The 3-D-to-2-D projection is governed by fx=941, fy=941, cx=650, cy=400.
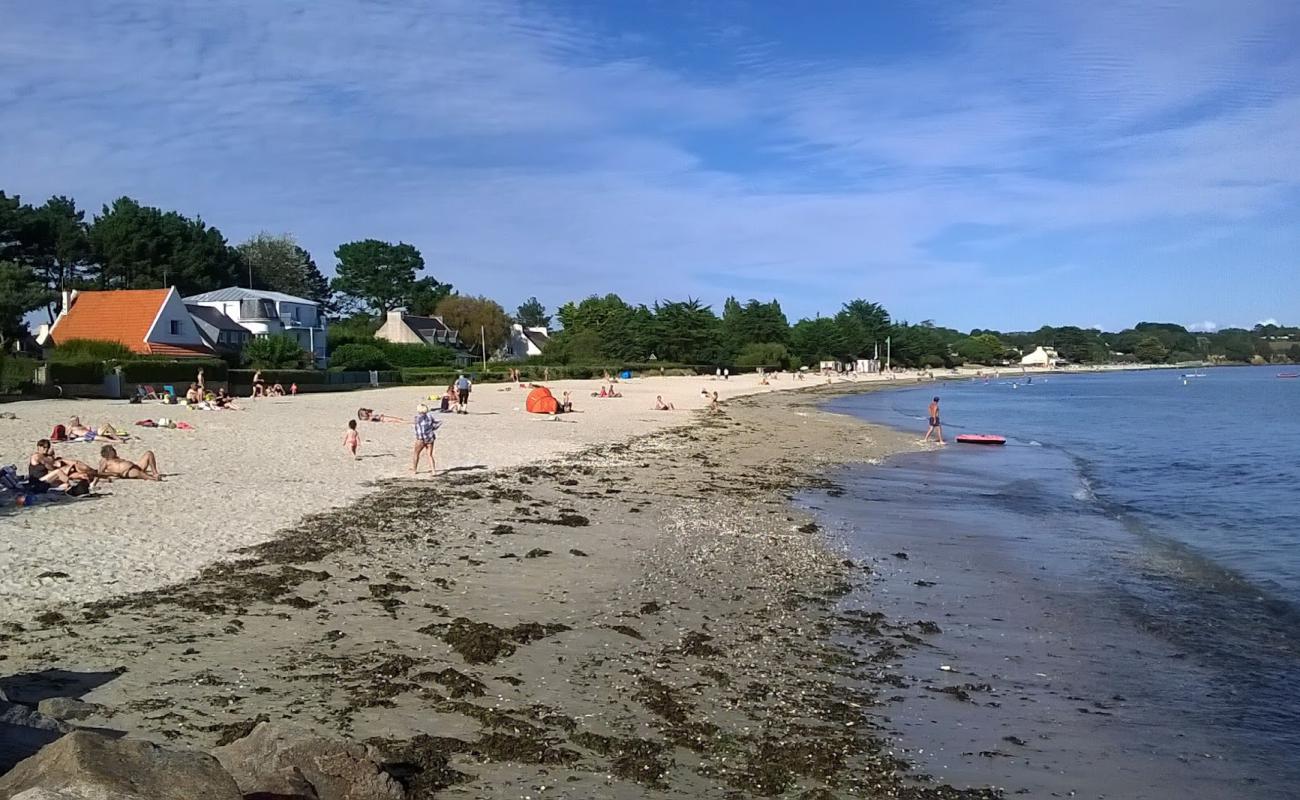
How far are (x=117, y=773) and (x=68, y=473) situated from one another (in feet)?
45.0

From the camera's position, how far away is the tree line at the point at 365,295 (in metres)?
77.8

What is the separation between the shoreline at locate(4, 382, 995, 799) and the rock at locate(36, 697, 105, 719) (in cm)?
9

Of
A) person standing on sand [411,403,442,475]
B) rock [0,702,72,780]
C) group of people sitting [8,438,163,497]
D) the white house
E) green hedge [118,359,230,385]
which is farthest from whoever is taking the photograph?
the white house

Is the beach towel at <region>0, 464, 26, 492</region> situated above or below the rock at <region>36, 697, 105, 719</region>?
above

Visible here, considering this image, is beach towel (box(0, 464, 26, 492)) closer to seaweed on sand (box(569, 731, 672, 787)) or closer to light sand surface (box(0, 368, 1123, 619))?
light sand surface (box(0, 368, 1123, 619))

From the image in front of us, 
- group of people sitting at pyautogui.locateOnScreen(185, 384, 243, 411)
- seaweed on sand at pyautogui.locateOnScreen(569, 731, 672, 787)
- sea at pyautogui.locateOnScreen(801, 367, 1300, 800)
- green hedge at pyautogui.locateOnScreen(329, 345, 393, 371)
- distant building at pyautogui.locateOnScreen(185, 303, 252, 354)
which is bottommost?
sea at pyautogui.locateOnScreen(801, 367, 1300, 800)

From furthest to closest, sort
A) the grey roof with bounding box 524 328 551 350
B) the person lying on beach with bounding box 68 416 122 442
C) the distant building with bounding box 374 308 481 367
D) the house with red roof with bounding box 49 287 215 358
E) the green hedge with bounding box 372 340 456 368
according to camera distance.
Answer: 1. the grey roof with bounding box 524 328 551 350
2. the distant building with bounding box 374 308 481 367
3. the green hedge with bounding box 372 340 456 368
4. the house with red roof with bounding box 49 287 215 358
5. the person lying on beach with bounding box 68 416 122 442

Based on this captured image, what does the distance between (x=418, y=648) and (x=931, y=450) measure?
28.8m

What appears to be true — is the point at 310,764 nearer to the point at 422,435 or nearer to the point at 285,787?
the point at 285,787

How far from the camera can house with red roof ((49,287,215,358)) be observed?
57.2 m

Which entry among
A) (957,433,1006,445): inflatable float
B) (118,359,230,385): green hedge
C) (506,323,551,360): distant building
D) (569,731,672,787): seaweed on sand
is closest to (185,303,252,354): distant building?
(118,359,230,385): green hedge

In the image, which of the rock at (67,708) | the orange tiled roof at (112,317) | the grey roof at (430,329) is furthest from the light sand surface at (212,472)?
the grey roof at (430,329)

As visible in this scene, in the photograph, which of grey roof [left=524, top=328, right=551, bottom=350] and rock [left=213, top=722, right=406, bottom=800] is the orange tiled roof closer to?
rock [left=213, top=722, right=406, bottom=800]

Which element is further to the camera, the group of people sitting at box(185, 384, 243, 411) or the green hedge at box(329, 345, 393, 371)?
the green hedge at box(329, 345, 393, 371)
